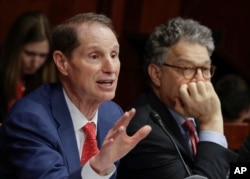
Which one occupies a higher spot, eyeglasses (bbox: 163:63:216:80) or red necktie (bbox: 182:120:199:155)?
eyeglasses (bbox: 163:63:216:80)

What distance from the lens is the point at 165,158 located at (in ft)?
6.13

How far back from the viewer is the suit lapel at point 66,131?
1710 mm

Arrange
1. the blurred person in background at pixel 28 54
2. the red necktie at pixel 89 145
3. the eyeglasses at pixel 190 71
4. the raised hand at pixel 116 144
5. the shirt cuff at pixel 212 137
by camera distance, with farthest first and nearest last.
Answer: the blurred person in background at pixel 28 54 < the eyeglasses at pixel 190 71 < the shirt cuff at pixel 212 137 < the red necktie at pixel 89 145 < the raised hand at pixel 116 144

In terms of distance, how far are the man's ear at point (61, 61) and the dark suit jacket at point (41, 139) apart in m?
0.06

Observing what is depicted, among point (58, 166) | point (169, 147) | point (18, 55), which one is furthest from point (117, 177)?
point (18, 55)

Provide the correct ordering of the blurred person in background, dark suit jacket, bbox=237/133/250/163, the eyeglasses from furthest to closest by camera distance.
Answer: the blurred person in background, dark suit jacket, bbox=237/133/250/163, the eyeglasses

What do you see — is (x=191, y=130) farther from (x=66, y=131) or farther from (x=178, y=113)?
(x=66, y=131)

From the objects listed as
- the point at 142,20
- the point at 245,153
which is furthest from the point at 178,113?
the point at 142,20

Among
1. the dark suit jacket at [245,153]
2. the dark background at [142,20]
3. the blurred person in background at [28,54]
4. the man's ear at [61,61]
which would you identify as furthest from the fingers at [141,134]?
the dark background at [142,20]

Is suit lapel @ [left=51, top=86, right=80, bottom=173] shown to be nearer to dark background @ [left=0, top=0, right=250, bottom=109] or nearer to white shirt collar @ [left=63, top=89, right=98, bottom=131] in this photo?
white shirt collar @ [left=63, top=89, right=98, bottom=131]

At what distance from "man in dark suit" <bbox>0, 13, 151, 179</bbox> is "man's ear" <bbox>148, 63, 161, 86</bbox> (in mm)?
270

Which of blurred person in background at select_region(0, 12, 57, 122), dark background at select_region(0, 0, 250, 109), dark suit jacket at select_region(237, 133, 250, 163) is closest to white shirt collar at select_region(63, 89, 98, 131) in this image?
dark suit jacket at select_region(237, 133, 250, 163)

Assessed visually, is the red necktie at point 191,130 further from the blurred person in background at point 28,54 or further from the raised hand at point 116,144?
the blurred person in background at point 28,54

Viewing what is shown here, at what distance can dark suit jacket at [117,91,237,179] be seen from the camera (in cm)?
184
